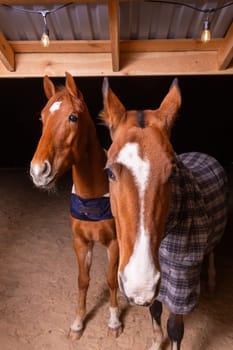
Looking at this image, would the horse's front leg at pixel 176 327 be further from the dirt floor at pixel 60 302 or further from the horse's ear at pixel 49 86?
the horse's ear at pixel 49 86

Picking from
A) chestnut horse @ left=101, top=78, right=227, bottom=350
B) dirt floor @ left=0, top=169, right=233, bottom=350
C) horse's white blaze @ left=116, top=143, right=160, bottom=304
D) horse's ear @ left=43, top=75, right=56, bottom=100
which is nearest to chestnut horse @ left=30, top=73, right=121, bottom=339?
horse's ear @ left=43, top=75, right=56, bottom=100

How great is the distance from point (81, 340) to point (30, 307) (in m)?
0.50

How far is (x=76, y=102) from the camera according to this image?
195 cm

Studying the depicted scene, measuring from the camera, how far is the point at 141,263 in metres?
1.17

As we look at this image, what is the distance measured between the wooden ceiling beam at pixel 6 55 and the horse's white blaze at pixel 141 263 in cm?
157

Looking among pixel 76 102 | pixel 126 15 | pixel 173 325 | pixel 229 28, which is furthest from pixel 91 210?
pixel 229 28

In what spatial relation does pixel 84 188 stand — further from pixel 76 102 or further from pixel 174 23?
pixel 174 23

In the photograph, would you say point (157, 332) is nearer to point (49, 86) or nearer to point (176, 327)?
point (176, 327)

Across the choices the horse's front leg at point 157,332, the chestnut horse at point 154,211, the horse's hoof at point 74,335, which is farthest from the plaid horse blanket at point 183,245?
the horse's hoof at point 74,335

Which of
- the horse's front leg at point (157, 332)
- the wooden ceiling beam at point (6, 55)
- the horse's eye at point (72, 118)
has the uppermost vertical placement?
the wooden ceiling beam at point (6, 55)

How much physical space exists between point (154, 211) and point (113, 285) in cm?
128

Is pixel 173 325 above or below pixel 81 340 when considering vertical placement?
above

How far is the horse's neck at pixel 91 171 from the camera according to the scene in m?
2.10

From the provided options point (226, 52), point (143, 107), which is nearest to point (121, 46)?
point (226, 52)
